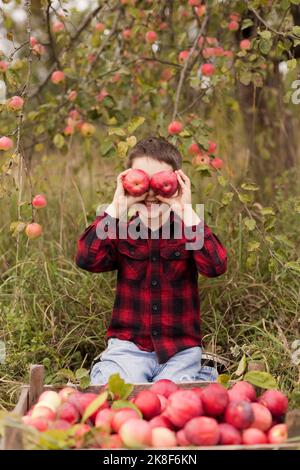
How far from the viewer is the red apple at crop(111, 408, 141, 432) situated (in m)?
1.84

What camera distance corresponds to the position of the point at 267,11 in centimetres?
349

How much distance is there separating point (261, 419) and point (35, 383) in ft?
2.45

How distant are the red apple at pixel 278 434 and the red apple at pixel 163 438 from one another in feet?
0.85

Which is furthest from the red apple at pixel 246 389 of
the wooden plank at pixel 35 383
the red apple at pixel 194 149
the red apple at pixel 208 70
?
the red apple at pixel 208 70

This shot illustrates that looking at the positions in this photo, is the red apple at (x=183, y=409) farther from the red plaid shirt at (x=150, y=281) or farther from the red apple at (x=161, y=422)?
the red plaid shirt at (x=150, y=281)

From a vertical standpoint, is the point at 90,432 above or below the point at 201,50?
below

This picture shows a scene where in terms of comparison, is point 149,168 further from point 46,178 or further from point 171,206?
point 46,178

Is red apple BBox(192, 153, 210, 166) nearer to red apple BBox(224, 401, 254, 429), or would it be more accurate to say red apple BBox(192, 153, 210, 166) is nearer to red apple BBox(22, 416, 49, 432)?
red apple BBox(224, 401, 254, 429)

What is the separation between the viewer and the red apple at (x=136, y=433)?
174 centimetres

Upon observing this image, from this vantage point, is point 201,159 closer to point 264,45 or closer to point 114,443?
point 264,45

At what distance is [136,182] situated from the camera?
99.3 inches

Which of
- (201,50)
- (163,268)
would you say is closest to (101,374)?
(163,268)

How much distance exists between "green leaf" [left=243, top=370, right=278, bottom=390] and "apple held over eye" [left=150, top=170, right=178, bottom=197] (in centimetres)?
73

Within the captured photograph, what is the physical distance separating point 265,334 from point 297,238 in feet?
3.00
